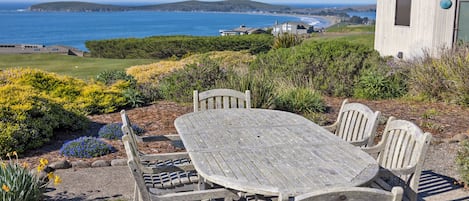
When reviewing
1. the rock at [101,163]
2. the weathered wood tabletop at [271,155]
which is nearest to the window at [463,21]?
the weathered wood tabletop at [271,155]

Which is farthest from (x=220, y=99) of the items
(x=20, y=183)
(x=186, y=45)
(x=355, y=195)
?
(x=186, y=45)

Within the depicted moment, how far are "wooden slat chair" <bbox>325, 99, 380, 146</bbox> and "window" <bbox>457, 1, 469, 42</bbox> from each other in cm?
969

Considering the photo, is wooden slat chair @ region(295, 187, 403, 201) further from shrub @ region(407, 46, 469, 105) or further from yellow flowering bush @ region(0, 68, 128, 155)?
shrub @ region(407, 46, 469, 105)

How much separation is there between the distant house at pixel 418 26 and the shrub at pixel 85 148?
883cm

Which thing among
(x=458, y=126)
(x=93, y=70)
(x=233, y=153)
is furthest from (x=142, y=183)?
(x=93, y=70)

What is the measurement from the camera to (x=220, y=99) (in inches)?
237

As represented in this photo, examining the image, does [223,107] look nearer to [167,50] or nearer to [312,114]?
[312,114]

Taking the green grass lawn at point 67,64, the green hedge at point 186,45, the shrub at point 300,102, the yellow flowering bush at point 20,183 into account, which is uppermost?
the yellow flowering bush at point 20,183

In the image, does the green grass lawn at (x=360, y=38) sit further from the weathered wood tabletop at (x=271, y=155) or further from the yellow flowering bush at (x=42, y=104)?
the weathered wood tabletop at (x=271, y=155)

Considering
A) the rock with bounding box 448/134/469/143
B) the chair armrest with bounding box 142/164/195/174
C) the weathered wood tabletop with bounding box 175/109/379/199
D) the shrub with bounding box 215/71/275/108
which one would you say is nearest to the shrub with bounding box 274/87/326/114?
the shrub with bounding box 215/71/275/108

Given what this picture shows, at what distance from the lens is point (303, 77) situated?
1055 cm

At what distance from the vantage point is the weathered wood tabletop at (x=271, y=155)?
10.3 feet

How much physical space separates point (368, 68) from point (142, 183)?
26.9 ft

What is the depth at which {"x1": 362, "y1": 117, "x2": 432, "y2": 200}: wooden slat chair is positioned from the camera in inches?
145
